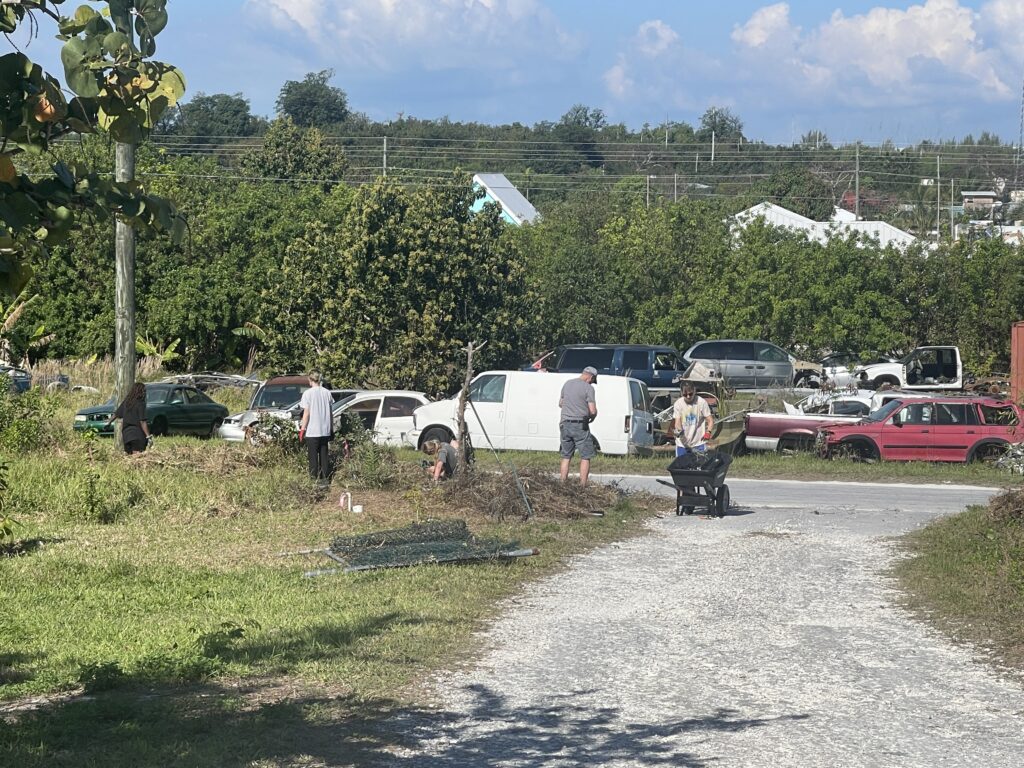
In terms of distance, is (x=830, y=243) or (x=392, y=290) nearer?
(x=392, y=290)

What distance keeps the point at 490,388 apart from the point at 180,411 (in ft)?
28.8

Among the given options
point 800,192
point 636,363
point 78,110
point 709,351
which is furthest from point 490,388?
point 800,192

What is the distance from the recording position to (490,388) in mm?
26266

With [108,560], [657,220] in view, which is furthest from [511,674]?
[657,220]

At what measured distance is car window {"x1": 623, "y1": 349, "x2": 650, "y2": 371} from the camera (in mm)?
35438

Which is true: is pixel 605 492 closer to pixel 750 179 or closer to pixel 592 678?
pixel 592 678

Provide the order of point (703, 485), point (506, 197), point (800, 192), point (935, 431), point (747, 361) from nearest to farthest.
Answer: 1. point (703, 485)
2. point (935, 431)
3. point (747, 361)
4. point (506, 197)
5. point (800, 192)

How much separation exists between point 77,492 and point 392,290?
67.6ft

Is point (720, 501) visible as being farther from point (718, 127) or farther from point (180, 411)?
point (718, 127)

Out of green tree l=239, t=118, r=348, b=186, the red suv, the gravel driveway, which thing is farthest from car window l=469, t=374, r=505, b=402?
green tree l=239, t=118, r=348, b=186

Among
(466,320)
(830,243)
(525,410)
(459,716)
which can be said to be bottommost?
(459,716)

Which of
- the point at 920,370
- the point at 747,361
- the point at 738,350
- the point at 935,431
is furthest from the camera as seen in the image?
the point at 920,370

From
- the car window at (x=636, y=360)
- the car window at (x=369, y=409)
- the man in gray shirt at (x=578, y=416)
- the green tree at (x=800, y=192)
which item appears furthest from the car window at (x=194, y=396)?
the green tree at (x=800, y=192)

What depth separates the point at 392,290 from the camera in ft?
118
